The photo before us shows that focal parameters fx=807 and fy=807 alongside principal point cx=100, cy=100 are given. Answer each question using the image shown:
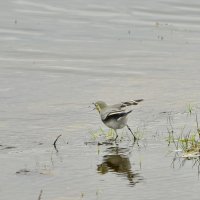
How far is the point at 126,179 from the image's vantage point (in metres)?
8.94

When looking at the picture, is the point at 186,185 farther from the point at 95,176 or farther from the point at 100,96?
the point at 100,96

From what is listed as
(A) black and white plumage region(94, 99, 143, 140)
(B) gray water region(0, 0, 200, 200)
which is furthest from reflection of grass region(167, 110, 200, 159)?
(A) black and white plumage region(94, 99, 143, 140)

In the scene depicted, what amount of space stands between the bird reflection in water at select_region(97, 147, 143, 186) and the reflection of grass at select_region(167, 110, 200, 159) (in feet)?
2.21

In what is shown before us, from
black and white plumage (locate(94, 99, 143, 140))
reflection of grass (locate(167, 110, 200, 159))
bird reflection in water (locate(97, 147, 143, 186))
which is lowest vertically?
bird reflection in water (locate(97, 147, 143, 186))

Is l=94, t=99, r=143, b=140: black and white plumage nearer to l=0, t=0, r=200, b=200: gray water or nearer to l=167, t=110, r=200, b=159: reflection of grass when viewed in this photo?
l=0, t=0, r=200, b=200: gray water

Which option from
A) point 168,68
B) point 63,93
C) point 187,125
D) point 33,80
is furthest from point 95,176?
point 168,68

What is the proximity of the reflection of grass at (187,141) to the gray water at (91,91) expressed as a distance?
138 millimetres

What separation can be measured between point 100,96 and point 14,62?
11.4 ft

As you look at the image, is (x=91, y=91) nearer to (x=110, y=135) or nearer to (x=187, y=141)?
(x=110, y=135)

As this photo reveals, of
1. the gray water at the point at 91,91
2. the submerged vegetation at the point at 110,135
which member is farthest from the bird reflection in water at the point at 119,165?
the submerged vegetation at the point at 110,135

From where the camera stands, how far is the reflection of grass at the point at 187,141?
9.66 m

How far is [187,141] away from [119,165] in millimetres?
1041

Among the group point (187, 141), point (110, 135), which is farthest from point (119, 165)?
point (110, 135)

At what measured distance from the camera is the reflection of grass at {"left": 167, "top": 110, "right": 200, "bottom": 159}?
9.66 metres
